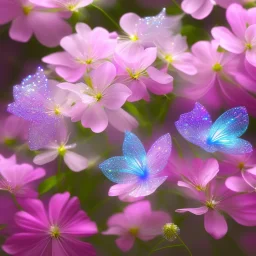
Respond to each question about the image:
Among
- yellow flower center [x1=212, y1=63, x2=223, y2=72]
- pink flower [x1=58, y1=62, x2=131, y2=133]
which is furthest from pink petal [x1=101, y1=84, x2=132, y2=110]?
yellow flower center [x1=212, y1=63, x2=223, y2=72]

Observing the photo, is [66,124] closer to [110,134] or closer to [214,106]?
[110,134]

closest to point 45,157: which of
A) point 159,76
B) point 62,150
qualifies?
point 62,150

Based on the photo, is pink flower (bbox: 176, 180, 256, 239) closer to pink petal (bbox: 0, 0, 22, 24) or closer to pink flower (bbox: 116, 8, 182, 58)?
pink flower (bbox: 116, 8, 182, 58)

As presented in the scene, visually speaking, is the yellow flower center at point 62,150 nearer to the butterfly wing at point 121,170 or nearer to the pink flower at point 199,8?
the butterfly wing at point 121,170

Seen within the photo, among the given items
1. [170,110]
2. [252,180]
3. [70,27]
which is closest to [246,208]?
[252,180]

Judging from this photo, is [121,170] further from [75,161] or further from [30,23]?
[30,23]
